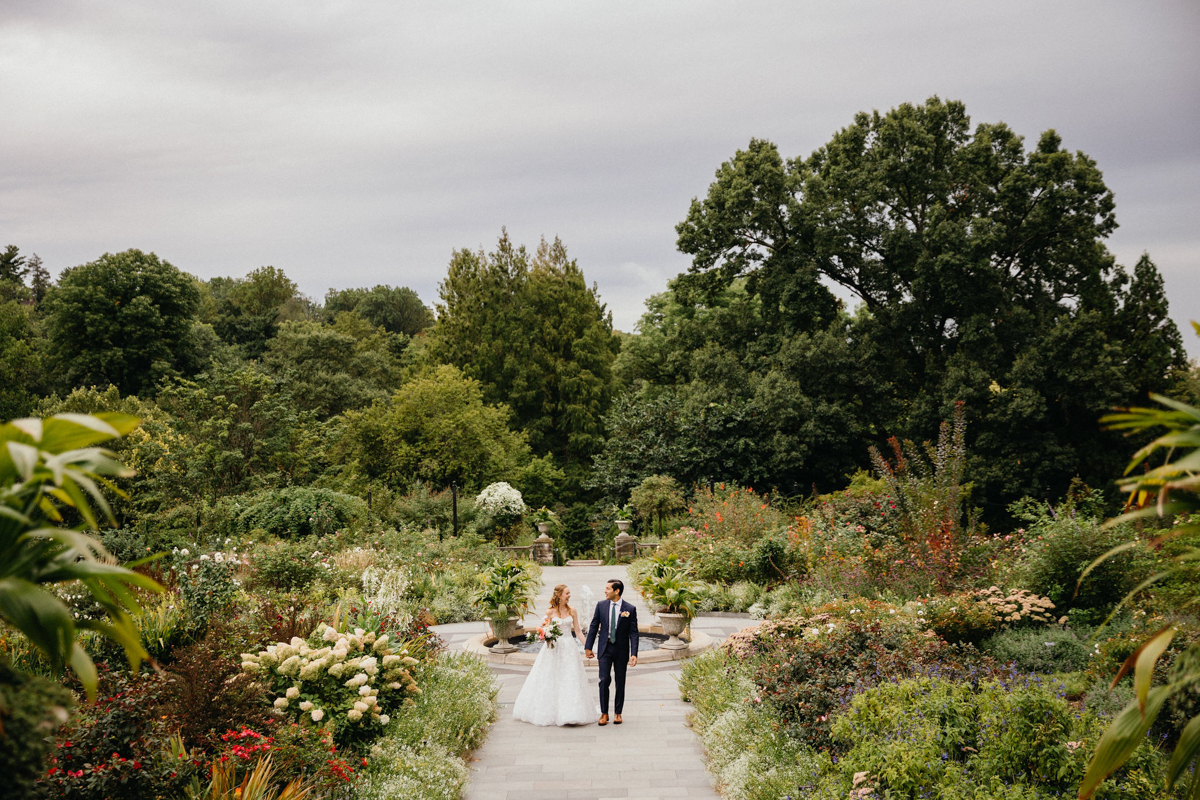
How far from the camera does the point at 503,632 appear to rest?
10344 millimetres

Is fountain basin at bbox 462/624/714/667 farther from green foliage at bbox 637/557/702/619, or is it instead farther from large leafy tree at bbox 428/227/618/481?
large leafy tree at bbox 428/227/618/481

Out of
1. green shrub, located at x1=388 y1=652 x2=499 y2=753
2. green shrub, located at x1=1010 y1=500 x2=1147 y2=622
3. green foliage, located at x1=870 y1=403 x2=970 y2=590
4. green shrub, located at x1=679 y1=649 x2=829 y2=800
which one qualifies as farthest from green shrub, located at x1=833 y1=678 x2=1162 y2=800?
green foliage, located at x1=870 y1=403 x2=970 y2=590

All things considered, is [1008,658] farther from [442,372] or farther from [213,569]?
[442,372]

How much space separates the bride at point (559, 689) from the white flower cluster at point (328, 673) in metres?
1.63

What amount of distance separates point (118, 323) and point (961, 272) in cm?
3054

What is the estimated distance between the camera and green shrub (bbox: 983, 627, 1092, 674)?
709 cm

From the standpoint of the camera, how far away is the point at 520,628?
1122 centimetres

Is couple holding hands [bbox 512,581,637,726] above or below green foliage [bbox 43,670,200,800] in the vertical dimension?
below

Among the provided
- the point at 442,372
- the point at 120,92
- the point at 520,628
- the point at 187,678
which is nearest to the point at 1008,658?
the point at 520,628

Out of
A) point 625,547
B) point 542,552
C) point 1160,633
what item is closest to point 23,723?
point 1160,633

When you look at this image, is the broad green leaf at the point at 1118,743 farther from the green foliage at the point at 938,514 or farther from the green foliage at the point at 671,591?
the green foliage at the point at 671,591

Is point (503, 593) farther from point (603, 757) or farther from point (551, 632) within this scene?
point (603, 757)

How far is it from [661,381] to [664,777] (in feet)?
84.1

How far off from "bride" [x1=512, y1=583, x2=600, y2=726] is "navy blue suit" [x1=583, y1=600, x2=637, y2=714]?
213mm
